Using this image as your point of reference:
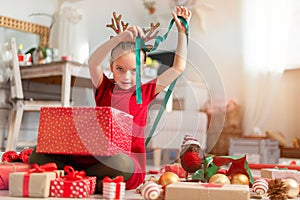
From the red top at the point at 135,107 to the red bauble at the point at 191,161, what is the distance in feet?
0.47

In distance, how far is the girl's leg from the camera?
1.08 metres

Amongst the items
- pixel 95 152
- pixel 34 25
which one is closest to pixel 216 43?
pixel 34 25

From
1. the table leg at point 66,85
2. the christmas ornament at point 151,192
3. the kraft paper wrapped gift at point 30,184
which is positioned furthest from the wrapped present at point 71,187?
the table leg at point 66,85

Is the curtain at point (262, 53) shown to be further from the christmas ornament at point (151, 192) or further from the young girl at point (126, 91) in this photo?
the christmas ornament at point (151, 192)

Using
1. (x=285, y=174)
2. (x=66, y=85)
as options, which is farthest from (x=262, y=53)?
(x=285, y=174)

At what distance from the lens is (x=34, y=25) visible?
3387 mm

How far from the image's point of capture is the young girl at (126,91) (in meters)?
1.12

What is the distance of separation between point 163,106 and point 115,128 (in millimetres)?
245

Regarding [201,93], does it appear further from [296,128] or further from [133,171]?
[133,171]

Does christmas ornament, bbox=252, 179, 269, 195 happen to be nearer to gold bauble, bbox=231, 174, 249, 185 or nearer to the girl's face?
gold bauble, bbox=231, 174, 249, 185

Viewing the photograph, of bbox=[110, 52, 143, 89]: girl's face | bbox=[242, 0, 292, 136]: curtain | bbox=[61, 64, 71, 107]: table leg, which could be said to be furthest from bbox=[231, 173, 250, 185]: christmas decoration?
bbox=[242, 0, 292, 136]: curtain

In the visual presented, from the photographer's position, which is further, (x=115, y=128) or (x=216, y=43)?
(x=216, y=43)

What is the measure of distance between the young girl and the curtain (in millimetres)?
2295

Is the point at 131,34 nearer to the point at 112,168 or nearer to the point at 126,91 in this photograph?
the point at 126,91
